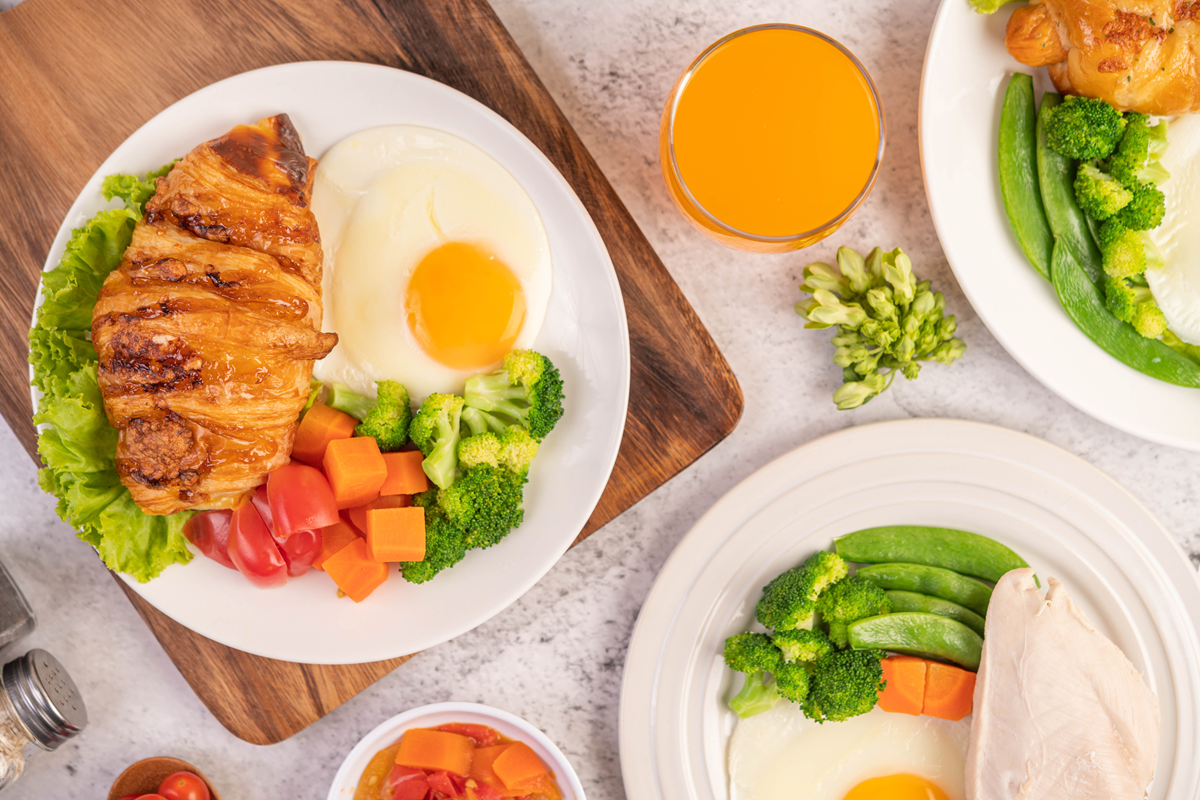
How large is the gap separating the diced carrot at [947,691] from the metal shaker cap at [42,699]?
3.19 metres

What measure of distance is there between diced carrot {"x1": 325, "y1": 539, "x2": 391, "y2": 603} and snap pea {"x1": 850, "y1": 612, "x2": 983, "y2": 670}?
172 centimetres

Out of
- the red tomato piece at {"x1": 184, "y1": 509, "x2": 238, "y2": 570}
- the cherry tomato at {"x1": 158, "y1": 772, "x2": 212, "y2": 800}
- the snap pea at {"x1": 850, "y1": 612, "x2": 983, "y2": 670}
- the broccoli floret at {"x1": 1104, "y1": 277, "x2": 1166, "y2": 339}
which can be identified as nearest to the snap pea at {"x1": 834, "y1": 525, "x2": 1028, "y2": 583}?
the snap pea at {"x1": 850, "y1": 612, "x2": 983, "y2": 670}

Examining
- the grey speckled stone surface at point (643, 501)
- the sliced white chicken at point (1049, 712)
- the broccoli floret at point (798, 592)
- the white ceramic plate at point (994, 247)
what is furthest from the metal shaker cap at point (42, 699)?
the white ceramic plate at point (994, 247)

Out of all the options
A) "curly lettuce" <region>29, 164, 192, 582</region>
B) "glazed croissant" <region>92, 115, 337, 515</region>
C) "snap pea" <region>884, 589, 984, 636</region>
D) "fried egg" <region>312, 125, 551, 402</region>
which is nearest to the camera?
"glazed croissant" <region>92, 115, 337, 515</region>

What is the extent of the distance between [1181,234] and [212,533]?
3.60 meters

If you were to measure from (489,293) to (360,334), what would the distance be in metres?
0.48

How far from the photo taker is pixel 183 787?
2.83m

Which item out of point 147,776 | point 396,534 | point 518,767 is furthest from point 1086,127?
point 147,776

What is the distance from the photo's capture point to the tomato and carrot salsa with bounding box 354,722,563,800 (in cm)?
274

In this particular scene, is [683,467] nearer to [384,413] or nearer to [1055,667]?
[384,413]

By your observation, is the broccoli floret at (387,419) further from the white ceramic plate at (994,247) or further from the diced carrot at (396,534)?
the white ceramic plate at (994,247)

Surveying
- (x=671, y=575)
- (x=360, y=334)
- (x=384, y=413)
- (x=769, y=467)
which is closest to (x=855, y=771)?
(x=671, y=575)

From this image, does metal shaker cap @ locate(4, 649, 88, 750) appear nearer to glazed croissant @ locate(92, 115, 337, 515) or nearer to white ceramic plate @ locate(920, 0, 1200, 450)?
glazed croissant @ locate(92, 115, 337, 515)

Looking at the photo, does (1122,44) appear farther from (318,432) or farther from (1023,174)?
(318,432)
